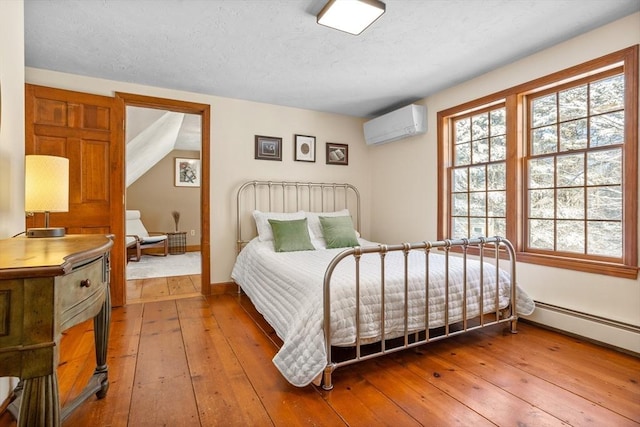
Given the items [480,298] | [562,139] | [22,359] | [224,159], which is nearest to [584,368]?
[480,298]

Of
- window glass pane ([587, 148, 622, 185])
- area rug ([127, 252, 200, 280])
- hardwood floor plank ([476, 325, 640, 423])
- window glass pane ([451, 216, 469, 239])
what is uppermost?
window glass pane ([587, 148, 622, 185])

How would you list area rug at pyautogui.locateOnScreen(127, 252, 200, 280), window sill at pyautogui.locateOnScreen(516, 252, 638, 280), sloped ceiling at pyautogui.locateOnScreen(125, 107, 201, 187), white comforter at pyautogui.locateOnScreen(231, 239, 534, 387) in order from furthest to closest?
area rug at pyautogui.locateOnScreen(127, 252, 200, 280) < sloped ceiling at pyautogui.locateOnScreen(125, 107, 201, 187) < window sill at pyautogui.locateOnScreen(516, 252, 638, 280) < white comforter at pyautogui.locateOnScreen(231, 239, 534, 387)

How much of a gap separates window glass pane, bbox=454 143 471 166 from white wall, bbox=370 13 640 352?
0.23 m

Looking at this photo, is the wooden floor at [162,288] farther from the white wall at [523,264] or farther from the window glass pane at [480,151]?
the window glass pane at [480,151]

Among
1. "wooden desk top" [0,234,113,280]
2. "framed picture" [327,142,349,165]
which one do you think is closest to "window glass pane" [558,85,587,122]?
"framed picture" [327,142,349,165]

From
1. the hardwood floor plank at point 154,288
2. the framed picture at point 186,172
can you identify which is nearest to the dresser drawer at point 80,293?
Result: the hardwood floor plank at point 154,288

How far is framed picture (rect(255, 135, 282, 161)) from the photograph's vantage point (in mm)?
3963

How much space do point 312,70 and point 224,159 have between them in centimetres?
147

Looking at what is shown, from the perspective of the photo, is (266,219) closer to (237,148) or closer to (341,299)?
(237,148)

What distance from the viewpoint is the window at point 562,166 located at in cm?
225

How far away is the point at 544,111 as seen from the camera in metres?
2.74

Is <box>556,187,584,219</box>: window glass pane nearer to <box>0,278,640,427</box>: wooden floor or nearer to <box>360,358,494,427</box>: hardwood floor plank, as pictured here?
<box>0,278,640,427</box>: wooden floor

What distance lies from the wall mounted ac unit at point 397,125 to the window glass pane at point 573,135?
138 cm

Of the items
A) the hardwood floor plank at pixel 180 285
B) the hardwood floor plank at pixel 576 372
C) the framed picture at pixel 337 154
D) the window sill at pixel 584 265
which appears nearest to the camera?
the hardwood floor plank at pixel 576 372
